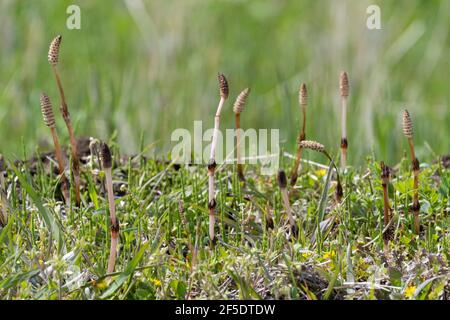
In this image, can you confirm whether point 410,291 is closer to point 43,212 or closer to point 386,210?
point 386,210

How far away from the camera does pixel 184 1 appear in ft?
25.4

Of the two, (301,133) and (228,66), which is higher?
(228,66)

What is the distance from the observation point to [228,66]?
7.79 metres

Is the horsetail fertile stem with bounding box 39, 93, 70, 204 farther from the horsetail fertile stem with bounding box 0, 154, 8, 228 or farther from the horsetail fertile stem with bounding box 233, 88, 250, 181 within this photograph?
the horsetail fertile stem with bounding box 233, 88, 250, 181

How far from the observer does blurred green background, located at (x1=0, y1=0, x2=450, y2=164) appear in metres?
5.80

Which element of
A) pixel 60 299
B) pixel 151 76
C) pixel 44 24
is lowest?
pixel 60 299

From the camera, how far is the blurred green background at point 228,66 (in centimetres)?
580

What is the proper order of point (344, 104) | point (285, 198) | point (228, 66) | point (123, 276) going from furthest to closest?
1. point (228, 66)
2. point (344, 104)
3. point (285, 198)
4. point (123, 276)

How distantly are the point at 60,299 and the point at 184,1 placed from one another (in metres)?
5.29

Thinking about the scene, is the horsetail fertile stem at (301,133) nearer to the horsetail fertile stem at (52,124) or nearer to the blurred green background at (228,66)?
the horsetail fertile stem at (52,124)

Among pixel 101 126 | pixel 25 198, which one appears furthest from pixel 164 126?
pixel 25 198

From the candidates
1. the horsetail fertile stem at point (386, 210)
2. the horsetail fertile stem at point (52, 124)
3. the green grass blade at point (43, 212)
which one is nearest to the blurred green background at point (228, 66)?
the horsetail fertile stem at point (52, 124)

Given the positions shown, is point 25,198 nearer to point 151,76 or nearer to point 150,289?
point 150,289

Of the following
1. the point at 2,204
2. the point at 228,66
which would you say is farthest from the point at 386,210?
the point at 228,66
